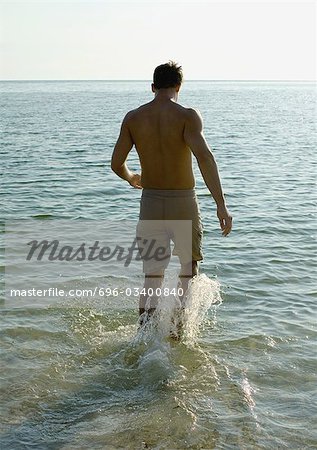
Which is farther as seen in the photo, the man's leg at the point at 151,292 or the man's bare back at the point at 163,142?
the man's leg at the point at 151,292

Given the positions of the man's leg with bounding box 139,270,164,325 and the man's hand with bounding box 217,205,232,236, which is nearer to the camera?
the man's hand with bounding box 217,205,232,236

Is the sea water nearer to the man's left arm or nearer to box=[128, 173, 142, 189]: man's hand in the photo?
box=[128, 173, 142, 189]: man's hand

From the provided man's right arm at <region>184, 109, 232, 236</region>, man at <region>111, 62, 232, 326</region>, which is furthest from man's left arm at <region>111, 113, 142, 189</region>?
man's right arm at <region>184, 109, 232, 236</region>

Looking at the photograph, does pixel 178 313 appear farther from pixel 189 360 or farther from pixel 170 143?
pixel 170 143

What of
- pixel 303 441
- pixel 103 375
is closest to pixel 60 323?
pixel 103 375

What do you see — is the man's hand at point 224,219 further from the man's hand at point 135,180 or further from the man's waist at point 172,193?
the man's hand at point 135,180

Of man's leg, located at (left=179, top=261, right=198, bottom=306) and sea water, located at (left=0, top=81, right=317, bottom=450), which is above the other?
man's leg, located at (left=179, top=261, right=198, bottom=306)

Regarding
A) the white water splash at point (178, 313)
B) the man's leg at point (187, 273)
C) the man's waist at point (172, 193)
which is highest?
the man's waist at point (172, 193)

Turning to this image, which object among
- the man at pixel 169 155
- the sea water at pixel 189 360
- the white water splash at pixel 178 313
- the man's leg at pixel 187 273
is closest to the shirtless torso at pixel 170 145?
the man at pixel 169 155

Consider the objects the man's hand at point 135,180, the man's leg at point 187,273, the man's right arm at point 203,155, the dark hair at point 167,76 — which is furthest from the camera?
the man's hand at point 135,180

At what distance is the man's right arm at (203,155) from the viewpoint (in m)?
5.37

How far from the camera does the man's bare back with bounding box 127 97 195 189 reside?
214 inches

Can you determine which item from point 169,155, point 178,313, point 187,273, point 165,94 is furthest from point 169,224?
point 165,94

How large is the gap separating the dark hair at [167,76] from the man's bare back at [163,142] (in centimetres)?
12
